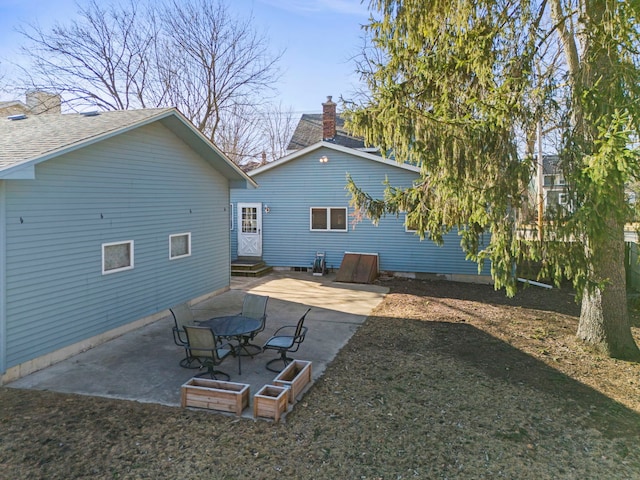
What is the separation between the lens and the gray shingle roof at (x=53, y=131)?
18.6ft

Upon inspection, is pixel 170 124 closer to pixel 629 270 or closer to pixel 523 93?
pixel 523 93

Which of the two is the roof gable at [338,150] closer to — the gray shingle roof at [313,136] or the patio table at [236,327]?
the gray shingle roof at [313,136]

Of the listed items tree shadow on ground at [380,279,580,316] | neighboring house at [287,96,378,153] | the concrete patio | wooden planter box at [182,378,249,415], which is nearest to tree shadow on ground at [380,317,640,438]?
the concrete patio

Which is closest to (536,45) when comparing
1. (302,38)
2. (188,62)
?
(302,38)

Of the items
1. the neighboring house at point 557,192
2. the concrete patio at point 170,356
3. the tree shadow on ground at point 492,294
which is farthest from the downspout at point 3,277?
the tree shadow on ground at point 492,294

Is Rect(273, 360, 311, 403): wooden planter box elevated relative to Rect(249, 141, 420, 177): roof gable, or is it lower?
lower

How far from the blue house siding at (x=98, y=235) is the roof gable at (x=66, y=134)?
29cm

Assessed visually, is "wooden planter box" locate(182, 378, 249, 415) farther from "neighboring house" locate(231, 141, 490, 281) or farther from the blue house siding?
"neighboring house" locate(231, 141, 490, 281)

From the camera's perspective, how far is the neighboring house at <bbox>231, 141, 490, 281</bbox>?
1402cm

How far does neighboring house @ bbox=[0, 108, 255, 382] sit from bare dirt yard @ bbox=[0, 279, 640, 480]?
51.2 inches

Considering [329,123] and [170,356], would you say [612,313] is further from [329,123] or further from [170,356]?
[329,123]

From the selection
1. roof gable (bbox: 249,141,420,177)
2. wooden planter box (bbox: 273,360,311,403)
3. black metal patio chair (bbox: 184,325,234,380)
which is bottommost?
wooden planter box (bbox: 273,360,311,403)

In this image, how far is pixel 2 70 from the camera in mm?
19125

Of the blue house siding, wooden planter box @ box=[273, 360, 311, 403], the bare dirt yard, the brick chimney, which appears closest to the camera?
the bare dirt yard
